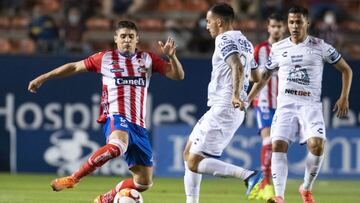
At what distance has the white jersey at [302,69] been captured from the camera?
1059 centimetres

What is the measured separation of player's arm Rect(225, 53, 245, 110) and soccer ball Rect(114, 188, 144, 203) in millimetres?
1294

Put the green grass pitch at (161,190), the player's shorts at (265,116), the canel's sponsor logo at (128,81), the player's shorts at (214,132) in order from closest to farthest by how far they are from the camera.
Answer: the player's shorts at (214,132), the canel's sponsor logo at (128,81), the green grass pitch at (161,190), the player's shorts at (265,116)

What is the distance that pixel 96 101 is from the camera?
17562 mm

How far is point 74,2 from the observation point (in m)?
20.2

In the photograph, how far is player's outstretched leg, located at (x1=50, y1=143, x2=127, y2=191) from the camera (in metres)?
9.53

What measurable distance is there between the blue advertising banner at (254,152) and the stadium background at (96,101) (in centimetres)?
2

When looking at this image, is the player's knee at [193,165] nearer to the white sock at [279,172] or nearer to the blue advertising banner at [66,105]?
the white sock at [279,172]

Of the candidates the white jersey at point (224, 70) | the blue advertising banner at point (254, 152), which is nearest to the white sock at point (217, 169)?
the white jersey at point (224, 70)

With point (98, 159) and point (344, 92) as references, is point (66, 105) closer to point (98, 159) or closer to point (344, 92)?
point (344, 92)

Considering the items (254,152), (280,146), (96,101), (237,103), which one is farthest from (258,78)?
(96,101)

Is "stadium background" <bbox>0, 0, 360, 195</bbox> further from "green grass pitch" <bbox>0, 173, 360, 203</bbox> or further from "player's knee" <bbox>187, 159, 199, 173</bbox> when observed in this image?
"player's knee" <bbox>187, 159, 199, 173</bbox>

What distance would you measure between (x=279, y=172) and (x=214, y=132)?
0.91 metres

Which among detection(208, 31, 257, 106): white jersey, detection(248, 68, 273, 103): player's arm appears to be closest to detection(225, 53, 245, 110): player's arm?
detection(208, 31, 257, 106): white jersey

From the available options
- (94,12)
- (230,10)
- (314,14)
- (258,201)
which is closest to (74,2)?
(94,12)
